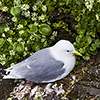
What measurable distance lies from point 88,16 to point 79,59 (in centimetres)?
59

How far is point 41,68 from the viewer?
217cm

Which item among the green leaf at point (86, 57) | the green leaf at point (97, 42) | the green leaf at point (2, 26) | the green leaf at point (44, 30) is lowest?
the green leaf at point (86, 57)

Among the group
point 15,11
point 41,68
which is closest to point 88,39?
point 41,68

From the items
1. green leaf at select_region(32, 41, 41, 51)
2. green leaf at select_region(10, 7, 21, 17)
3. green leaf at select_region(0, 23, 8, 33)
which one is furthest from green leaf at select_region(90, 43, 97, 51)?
green leaf at select_region(0, 23, 8, 33)

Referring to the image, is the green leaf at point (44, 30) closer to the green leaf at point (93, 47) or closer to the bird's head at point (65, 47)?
the bird's head at point (65, 47)

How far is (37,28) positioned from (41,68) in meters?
0.58

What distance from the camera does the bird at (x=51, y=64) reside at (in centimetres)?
216

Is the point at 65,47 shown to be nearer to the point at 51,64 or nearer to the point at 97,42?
the point at 51,64

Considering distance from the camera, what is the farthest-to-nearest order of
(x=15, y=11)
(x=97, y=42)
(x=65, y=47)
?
(x=97, y=42)
(x=15, y=11)
(x=65, y=47)

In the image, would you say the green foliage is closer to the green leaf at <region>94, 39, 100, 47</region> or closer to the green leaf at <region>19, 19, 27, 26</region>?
the green leaf at <region>19, 19, 27, 26</region>

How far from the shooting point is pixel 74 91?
2191mm

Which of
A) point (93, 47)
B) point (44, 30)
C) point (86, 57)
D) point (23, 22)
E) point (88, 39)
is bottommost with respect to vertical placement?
point (86, 57)

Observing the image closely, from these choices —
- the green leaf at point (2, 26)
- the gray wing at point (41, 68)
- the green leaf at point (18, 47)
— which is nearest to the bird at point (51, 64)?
the gray wing at point (41, 68)

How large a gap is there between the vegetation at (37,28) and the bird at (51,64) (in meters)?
0.34
